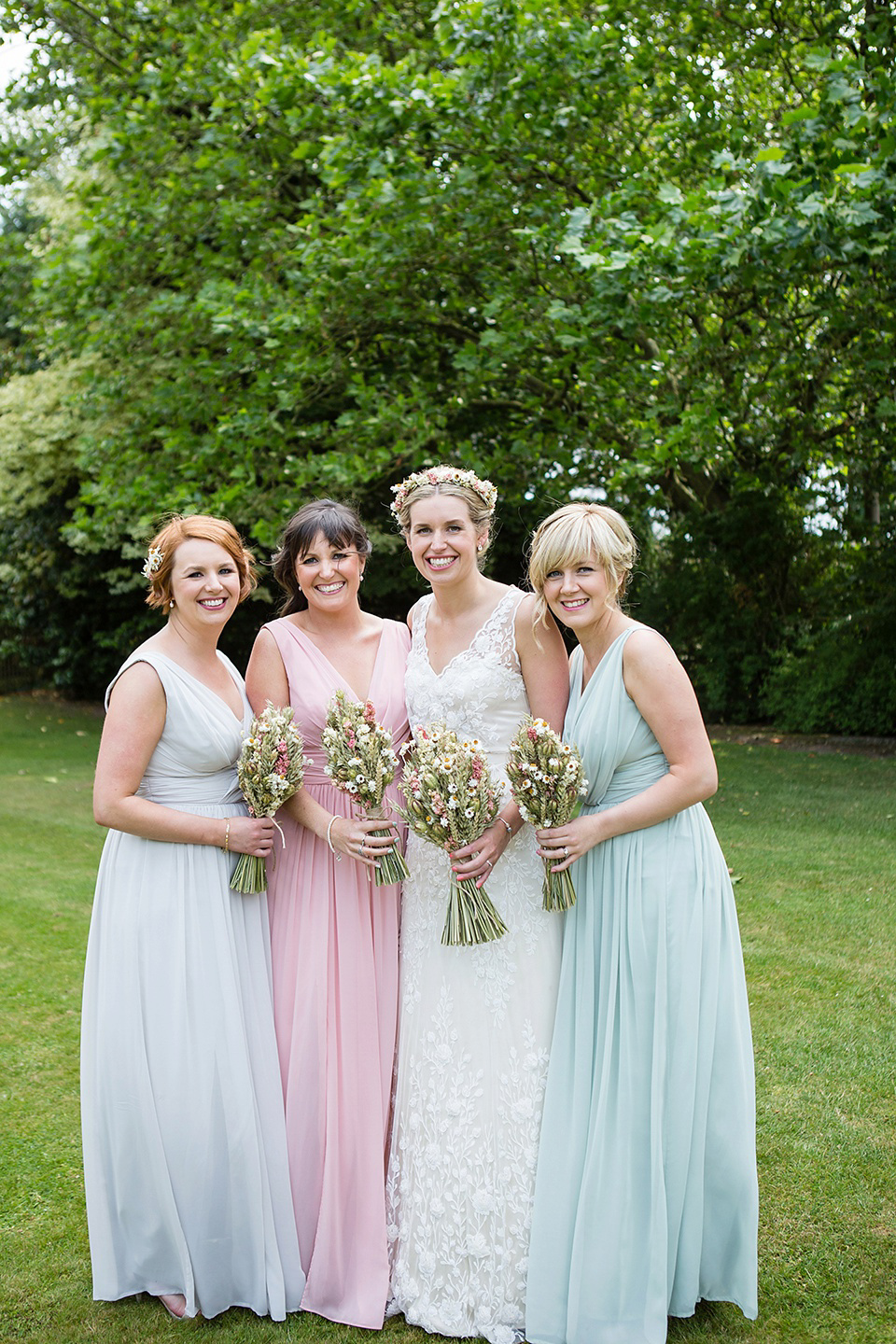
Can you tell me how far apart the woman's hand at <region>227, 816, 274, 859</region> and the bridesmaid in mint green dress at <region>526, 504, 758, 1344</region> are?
0.93 meters

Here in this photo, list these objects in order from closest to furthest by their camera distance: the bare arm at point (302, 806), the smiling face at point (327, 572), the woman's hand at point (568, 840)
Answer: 1. the woman's hand at point (568, 840)
2. the bare arm at point (302, 806)
3. the smiling face at point (327, 572)

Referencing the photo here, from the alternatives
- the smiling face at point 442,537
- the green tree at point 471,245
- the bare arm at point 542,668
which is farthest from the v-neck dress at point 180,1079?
the green tree at point 471,245

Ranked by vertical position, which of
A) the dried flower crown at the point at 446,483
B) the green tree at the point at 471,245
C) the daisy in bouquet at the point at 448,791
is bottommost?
the daisy in bouquet at the point at 448,791

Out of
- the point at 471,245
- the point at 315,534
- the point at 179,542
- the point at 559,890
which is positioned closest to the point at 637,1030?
the point at 559,890

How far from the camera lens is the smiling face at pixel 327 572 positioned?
377 centimetres

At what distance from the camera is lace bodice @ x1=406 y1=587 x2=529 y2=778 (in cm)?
358

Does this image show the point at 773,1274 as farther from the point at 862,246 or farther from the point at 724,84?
the point at 724,84

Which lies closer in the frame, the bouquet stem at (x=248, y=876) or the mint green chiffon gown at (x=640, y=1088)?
the mint green chiffon gown at (x=640, y=1088)

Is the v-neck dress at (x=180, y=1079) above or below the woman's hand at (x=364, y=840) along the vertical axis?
below

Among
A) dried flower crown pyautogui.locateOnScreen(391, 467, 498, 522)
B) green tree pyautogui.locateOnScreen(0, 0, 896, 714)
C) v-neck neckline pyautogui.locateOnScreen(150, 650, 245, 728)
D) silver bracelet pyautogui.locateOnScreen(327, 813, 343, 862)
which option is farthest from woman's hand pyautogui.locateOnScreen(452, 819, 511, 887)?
green tree pyautogui.locateOnScreen(0, 0, 896, 714)

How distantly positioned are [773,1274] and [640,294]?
26.3 ft

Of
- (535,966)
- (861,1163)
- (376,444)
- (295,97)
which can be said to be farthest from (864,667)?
(535,966)

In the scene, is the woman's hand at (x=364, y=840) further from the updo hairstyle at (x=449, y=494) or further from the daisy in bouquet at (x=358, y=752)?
the updo hairstyle at (x=449, y=494)

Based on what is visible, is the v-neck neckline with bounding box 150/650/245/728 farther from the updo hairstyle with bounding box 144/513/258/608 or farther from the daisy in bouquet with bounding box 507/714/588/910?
the daisy in bouquet with bounding box 507/714/588/910
